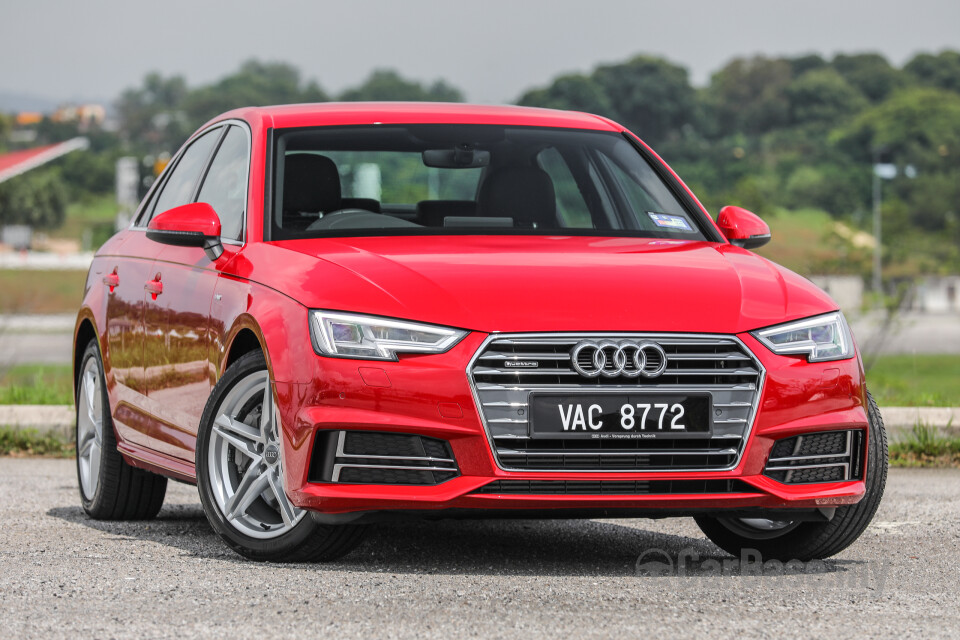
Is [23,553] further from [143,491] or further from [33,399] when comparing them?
[33,399]

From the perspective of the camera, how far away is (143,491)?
6.93m

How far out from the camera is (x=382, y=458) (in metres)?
Result: 4.81

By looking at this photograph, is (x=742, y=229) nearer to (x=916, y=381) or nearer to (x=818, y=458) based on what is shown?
(x=818, y=458)

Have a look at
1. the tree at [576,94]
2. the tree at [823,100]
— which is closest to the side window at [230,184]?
the tree at [576,94]

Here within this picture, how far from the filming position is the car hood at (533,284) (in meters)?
4.80

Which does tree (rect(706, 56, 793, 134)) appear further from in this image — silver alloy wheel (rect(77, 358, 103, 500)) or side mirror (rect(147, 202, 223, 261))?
side mirror (rect(147, 202, 223, 261))

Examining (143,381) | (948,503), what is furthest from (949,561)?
(143,381)

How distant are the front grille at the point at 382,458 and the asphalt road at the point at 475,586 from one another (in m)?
0.32

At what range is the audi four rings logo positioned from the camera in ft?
15.5

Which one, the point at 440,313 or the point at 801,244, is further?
the point at 801,244

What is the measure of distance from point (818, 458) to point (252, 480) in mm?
1825

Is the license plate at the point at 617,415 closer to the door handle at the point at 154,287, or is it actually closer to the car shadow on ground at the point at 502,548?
the car shadow on ground at the point at 502,548

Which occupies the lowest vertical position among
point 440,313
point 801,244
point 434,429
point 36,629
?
point 801,244

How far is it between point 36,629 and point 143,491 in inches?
112
